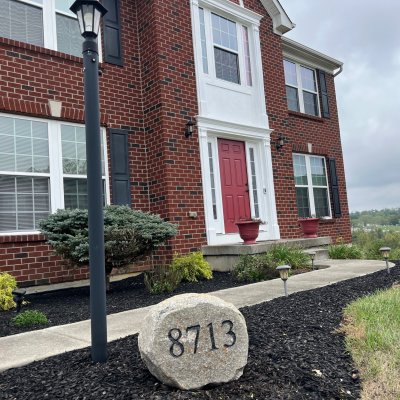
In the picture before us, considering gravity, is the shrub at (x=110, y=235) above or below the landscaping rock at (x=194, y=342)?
above

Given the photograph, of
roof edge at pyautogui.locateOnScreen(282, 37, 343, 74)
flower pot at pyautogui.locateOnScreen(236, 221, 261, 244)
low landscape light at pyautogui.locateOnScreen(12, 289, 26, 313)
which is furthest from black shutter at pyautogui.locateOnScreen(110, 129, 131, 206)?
roof edge at pyautogui.locateOnScreen(282, 37, 343, 74)

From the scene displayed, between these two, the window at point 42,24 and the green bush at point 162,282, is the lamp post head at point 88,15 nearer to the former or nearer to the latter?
the green bush at point 162,282

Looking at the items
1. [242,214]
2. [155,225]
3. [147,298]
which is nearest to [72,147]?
[155,225]

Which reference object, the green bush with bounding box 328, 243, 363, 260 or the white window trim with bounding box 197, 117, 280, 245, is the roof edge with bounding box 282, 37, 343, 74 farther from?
the green bush with bounding box 328, 243, 363, 260

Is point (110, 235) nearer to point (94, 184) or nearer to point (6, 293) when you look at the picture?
point (6, 293)

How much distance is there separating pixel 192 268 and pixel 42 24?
16.4 feet

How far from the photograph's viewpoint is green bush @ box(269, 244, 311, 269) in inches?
289

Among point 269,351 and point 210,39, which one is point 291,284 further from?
point 210,39

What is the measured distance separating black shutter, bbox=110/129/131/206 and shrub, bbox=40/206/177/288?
58.1 inches

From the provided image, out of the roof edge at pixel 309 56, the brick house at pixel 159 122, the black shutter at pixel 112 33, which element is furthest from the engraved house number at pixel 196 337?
the roof edge at pixel 309 56

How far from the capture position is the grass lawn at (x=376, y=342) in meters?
2.44

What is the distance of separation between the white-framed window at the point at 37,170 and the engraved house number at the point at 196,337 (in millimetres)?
5013

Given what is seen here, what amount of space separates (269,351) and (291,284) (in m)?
2.91

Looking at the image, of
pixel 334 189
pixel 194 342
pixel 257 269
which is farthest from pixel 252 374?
pixel 334 189
